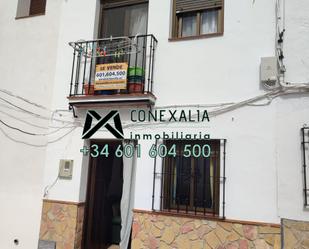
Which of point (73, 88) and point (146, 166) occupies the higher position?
point (73, 88)

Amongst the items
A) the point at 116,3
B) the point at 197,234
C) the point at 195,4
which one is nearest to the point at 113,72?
the point at 116,3

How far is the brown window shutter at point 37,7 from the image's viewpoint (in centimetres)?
752

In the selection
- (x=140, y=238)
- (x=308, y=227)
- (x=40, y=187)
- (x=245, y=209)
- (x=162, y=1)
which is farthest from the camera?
(x=40, y=187)

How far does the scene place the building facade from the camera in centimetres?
489

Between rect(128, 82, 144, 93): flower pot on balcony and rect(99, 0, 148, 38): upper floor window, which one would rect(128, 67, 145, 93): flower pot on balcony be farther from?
rect(99, 0, 148, 38): upper floor window

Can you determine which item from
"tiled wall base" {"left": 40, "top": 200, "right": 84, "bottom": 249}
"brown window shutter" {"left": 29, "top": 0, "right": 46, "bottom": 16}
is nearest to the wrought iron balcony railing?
"brown window shutter" {"left": 29, "top": 0, "right": 46, "bottom": 16}

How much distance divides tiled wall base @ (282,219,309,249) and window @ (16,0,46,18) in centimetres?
648

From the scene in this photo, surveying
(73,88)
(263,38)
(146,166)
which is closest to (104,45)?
(73,88)

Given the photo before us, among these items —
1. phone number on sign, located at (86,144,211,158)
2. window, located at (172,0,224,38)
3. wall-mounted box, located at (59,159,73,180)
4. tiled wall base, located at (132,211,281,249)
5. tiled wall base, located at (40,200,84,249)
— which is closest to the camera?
tiled wall base, located at (132,211,281,249)

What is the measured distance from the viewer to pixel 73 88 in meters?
6.28

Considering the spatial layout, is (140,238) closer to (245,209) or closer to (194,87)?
(245,209)

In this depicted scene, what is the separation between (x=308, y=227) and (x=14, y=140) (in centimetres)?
564

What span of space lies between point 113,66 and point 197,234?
10.3 feet

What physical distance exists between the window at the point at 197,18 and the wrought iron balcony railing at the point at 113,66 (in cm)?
58
